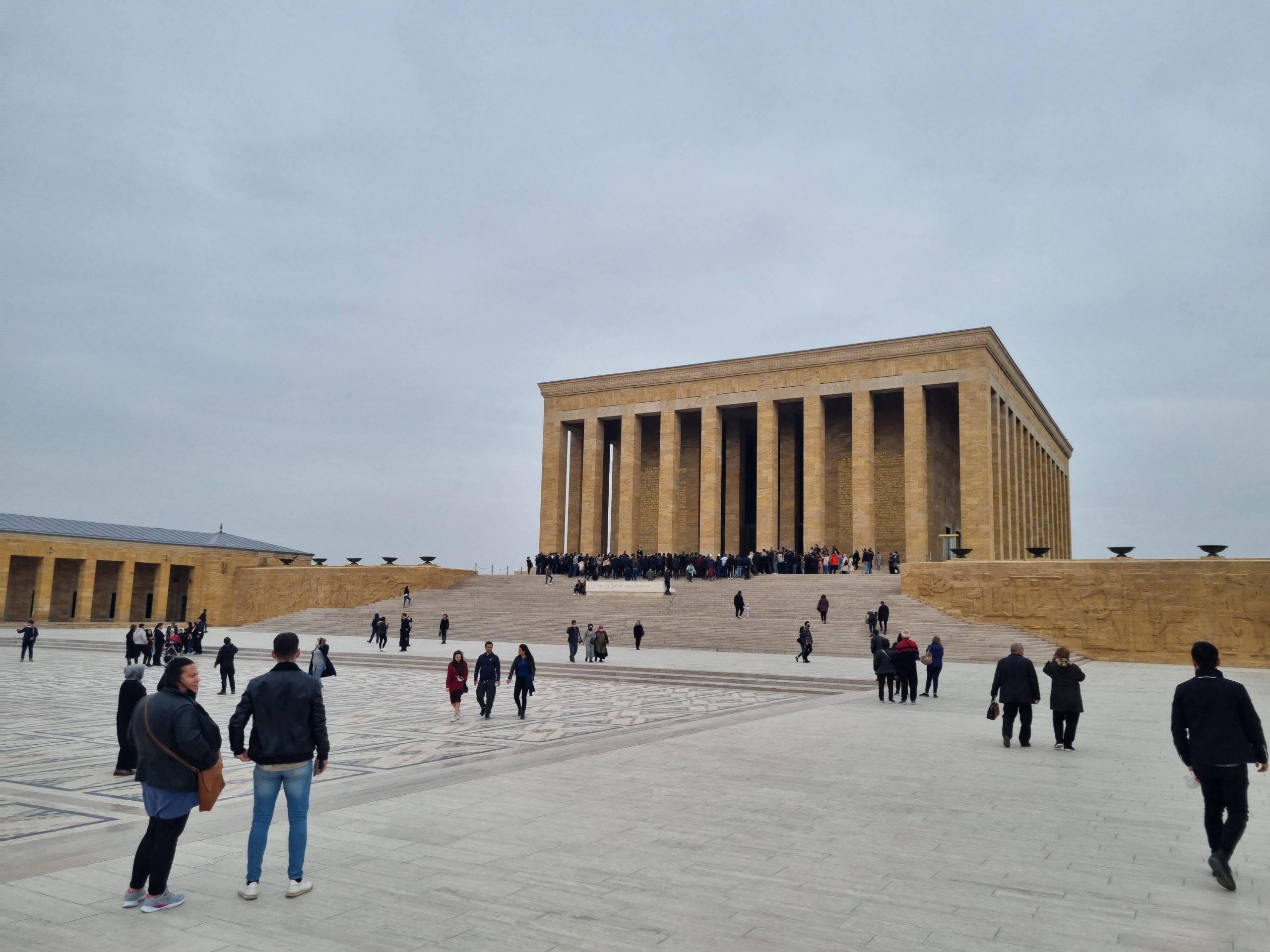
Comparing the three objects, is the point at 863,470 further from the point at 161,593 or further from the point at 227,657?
the point at 161,593

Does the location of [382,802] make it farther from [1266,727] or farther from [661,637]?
[661,637]

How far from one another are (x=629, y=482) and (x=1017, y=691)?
3373cm

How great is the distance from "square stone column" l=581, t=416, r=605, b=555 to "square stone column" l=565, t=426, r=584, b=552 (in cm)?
73

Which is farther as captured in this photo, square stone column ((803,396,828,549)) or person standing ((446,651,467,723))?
square stone column ((803,396,828,549))

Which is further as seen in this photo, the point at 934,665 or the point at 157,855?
the point at 934,665

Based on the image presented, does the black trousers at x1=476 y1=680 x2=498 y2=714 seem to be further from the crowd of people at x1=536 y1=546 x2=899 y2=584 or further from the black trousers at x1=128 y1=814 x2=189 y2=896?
the crowd of people at x1=536 y1=546 x2=899 y2=584

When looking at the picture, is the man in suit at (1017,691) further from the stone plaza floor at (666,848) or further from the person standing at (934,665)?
the person standing at (934,665)

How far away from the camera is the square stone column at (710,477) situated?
40.6 meters

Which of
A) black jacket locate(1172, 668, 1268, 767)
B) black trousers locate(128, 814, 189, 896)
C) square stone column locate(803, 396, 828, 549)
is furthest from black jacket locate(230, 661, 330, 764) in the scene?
square stone column locate(803, 396, 828, 549)

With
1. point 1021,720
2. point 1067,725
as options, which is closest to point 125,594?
point 1021,720

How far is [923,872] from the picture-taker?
16.7 feet

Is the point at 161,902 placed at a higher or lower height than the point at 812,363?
lower

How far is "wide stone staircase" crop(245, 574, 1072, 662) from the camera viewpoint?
24.0 metres

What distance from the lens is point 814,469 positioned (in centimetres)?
3866
